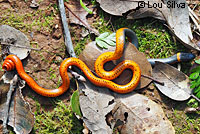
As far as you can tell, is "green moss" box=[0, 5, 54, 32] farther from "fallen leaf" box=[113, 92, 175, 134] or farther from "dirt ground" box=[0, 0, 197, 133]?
"fallen leaf" box=[113, 92, 175, 134]

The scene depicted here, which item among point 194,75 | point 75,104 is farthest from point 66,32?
point 194,75

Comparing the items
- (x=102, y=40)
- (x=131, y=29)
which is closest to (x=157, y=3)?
(x=131, y=29)

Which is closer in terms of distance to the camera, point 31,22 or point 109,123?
point 109,123

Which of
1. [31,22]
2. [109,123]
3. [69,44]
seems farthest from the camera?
[31,22]

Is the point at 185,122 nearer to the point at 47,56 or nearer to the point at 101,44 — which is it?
the point at 101,44

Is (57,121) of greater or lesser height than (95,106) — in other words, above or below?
below

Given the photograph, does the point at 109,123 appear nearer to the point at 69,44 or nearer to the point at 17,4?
the point at 69,44
